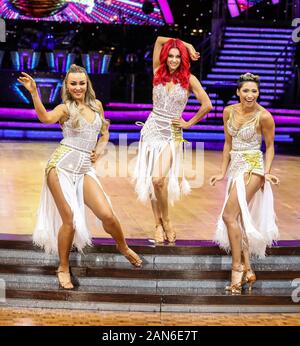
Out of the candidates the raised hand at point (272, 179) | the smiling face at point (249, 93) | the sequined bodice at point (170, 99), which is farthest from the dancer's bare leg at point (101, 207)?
the smiling face at point (249, 93)

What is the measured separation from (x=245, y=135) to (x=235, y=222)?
685 mm

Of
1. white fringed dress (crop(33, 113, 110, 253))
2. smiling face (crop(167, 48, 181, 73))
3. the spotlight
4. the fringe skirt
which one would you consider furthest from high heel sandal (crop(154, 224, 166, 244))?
the spotlight

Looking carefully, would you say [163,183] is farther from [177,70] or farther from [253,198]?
[177,70]

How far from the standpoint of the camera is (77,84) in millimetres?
6500

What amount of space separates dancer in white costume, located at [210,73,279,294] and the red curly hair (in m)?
0.65

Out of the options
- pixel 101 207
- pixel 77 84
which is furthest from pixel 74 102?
pixel 101 207

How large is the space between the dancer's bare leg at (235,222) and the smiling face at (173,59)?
1179 millimetres

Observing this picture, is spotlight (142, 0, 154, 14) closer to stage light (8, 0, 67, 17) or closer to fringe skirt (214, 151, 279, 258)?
stage light (8, 0, 67, 17)

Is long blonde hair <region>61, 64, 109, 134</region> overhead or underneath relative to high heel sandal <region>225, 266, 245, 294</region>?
overhead

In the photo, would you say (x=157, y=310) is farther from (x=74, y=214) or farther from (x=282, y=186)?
(x=282, y=186)

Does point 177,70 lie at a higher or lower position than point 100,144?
higher

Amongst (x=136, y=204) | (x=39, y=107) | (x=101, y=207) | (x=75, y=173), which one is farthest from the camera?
(x=136, y=204)

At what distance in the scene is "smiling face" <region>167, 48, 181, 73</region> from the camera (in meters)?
7.11

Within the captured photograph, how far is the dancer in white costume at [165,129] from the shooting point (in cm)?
721
